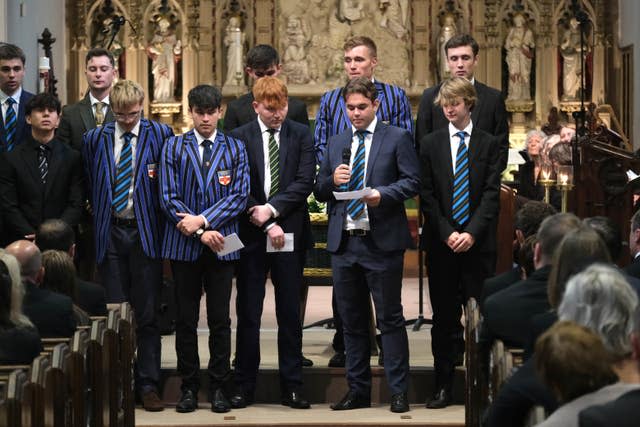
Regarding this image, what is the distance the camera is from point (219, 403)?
21.1ft

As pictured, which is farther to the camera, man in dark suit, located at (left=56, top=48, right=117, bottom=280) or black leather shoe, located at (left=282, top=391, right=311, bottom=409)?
man in dark suit, located at (left=56, top=48, right=117, bottom=280)

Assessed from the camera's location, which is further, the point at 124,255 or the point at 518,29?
the point at 518,29

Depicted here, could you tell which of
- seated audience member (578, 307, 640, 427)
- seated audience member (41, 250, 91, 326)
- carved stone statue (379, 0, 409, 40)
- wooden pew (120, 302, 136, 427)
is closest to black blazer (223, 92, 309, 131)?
wooden pew (120, 302, 136, 427)

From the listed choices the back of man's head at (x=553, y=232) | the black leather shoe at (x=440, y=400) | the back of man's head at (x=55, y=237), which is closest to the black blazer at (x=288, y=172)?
the black leather shoe at (x=440, y=400)

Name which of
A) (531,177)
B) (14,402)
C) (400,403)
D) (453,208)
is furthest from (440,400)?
(531,177)

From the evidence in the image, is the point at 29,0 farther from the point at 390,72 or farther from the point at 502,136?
the point at 502,136

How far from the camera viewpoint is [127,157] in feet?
21.7

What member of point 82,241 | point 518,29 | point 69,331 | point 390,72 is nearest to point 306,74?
point 390,72

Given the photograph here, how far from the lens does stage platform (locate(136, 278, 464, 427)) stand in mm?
6207

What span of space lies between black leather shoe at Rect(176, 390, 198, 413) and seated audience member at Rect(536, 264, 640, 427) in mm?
3288

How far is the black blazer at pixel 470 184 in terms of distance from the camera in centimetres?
651

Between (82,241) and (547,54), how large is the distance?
28.5 ft

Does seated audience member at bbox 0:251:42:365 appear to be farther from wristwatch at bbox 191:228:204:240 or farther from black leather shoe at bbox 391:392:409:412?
black leather shoe at bbox 391:392:409:412

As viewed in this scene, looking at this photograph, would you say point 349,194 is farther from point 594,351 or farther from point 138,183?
point 594,351
